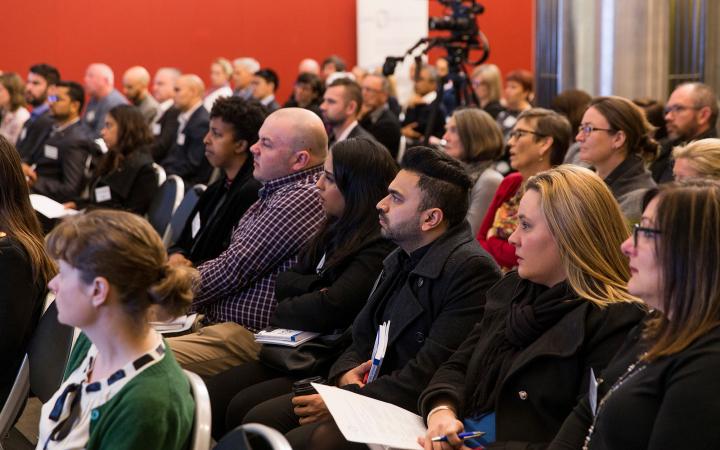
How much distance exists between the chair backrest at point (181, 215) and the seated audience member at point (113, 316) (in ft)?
10.0

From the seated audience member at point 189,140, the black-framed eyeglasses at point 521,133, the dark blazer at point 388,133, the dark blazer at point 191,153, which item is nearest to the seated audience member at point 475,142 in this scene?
the black-framed eyeglasses at point 521,133

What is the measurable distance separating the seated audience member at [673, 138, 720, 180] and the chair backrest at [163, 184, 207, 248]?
258cm

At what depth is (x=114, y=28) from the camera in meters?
13.3

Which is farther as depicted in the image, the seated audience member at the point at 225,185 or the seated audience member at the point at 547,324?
the seated audience member at the point at 225,185

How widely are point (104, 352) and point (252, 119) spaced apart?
259cm

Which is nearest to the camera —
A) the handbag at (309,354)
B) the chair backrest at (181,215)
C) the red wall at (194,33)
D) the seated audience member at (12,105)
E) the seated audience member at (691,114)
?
the handbag at (309,354)

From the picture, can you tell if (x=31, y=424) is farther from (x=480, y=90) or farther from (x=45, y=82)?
(x=45, y=82)

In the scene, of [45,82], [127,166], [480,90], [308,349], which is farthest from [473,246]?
[45,82]

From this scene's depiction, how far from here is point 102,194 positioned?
19.5 feet

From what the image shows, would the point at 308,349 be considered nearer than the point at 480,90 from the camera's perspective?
Yes

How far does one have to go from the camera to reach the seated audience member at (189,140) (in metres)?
7.54

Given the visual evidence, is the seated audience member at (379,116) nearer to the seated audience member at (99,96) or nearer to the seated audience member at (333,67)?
the seated audience member at (99,96)

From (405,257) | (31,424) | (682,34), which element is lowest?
(31,424)

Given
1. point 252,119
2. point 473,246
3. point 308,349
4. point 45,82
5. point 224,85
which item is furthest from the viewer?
point 224,85
